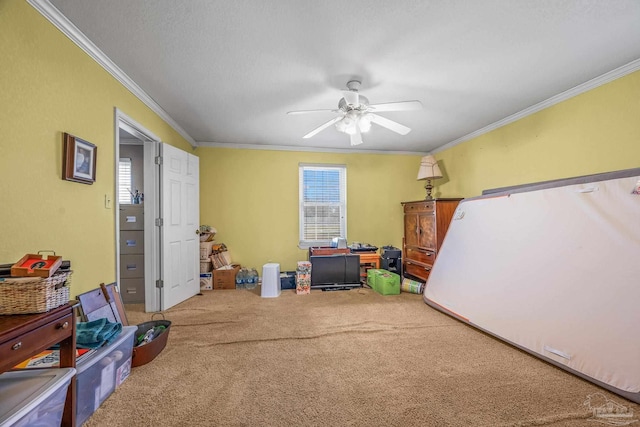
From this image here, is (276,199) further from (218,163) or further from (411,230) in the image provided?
(411,230)

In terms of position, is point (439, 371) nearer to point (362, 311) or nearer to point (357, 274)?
point (362, 311)

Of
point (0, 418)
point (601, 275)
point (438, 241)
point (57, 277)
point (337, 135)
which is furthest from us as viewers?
point (337, 135)

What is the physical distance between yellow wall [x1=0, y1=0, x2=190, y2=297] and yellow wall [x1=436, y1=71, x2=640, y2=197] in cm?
435

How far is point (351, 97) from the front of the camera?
2.25 meters

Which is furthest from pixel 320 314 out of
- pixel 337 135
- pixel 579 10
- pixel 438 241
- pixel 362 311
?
pixel 579 10

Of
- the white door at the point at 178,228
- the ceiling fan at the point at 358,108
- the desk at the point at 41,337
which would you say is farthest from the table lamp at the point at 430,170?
the desk at the point at 41,337

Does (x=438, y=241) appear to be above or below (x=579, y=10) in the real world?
below

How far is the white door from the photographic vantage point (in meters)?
3.02

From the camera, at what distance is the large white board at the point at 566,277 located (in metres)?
1.62

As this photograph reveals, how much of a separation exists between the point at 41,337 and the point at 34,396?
24 cm

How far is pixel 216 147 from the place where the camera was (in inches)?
169

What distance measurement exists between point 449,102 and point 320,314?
2780mm

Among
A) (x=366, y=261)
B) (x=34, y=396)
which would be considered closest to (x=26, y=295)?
(x=34, y=396)

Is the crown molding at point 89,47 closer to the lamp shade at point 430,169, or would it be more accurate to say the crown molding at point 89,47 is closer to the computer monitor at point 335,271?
the computer monitor at point 335,271
